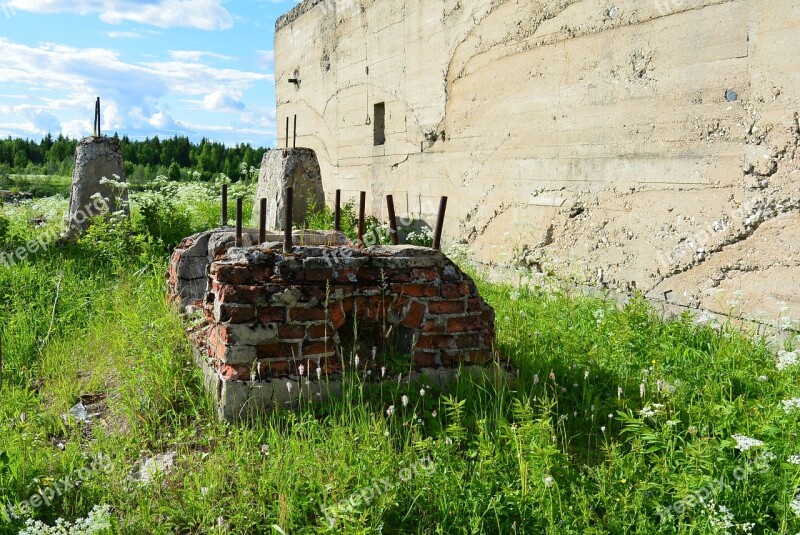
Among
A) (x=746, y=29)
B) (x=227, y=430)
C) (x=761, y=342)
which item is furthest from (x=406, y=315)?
(x=746, y=29)

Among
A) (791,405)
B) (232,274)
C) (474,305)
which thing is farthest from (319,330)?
(791,405)

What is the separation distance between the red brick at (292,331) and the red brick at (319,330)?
1.4 inches

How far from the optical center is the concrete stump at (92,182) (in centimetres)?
855

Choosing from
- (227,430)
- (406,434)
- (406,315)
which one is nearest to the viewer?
(406,434)

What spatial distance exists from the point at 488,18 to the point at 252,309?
4845 mm

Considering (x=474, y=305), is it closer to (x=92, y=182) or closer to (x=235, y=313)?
(x=235, y=313)

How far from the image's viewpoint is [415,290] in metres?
3.49

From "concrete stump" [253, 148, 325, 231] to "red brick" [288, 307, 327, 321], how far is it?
5461 millimetres

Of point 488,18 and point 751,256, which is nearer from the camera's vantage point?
point 751,256

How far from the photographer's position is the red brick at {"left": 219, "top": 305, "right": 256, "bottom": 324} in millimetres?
3166

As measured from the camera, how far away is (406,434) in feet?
9.70

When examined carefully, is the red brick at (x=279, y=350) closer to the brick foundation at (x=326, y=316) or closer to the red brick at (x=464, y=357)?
the brick foundation at (x=326, y=316)

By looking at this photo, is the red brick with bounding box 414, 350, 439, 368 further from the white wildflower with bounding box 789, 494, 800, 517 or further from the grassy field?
the white wildflower with bounding box 789, 494, 800, 517

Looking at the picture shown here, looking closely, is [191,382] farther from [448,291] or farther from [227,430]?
[448,291]
